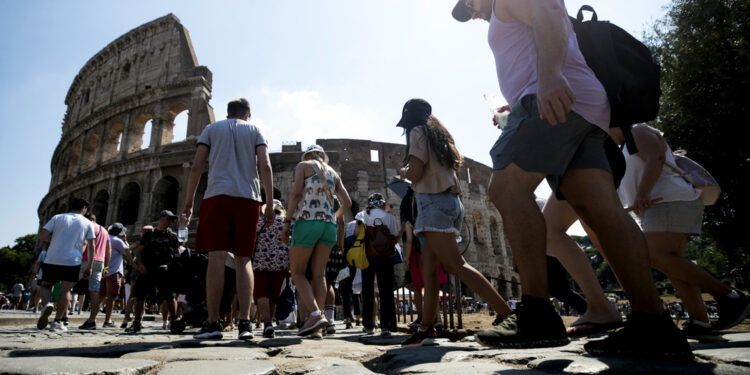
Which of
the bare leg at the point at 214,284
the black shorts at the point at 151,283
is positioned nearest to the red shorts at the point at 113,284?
the black shorts at the point at 151,283

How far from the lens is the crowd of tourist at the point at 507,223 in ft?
5.24

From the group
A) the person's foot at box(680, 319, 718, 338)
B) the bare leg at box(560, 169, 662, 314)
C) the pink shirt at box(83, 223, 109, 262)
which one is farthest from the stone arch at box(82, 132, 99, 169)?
the person's foot at box(680, 319, 718, 338)

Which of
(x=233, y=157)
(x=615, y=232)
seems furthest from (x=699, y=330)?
(x=233, y=157)

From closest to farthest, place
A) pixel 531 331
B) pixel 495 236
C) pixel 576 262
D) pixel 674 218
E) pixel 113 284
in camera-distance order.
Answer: pixel 531 331 < pixel 576 262 < pixel 674 218 < pixel 113 284 < pixel 495 236

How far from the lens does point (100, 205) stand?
76.9 feet

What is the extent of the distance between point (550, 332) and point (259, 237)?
157 inches

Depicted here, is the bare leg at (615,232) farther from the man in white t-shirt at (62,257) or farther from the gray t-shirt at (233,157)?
the man in white t-shirt at (62,257)

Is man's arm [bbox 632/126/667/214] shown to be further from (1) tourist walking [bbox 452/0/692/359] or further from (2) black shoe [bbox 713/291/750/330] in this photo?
(1) tourist walking [bbox 452/0/692/359]

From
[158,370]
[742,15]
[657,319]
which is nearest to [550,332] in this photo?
[657,319]

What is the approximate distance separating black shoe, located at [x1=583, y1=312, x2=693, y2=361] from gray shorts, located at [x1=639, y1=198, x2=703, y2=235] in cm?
158

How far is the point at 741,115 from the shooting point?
9.75 metres

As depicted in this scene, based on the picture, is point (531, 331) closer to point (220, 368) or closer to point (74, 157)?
point (220, 368)

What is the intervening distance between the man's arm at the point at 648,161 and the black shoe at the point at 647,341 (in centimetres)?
158

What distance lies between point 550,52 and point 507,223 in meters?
0.74
